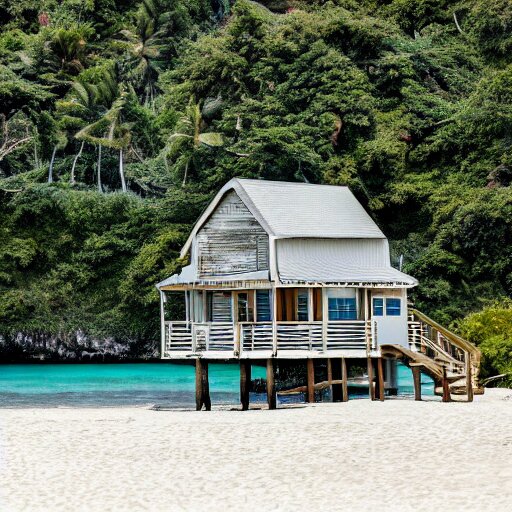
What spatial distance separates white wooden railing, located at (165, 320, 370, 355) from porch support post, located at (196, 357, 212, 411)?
1.14 metres

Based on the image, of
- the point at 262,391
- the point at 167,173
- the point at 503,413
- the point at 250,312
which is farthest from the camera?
the point at 167,173

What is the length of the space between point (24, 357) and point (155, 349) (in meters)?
7.59

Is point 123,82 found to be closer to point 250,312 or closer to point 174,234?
point 174,234

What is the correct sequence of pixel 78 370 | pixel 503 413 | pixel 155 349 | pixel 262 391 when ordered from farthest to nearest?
1. pixel 155 349
2. pixel 78 370
3. pixel 262 391
4. pixel 503 413

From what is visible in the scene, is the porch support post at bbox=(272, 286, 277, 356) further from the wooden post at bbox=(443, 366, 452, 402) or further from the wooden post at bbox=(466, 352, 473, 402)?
the wooden post at bbox=(466, 352, 473, 402)

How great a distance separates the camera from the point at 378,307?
114ft

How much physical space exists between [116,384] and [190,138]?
19.8 meters

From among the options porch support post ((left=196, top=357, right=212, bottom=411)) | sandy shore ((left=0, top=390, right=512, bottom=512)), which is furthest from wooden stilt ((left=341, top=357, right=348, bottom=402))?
sandy shore ((left=0, top=390, right=512, bottom=512))

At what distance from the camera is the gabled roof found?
112 feet

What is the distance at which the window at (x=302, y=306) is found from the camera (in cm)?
3472

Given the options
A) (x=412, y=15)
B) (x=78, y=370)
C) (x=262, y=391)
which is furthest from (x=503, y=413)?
(x=412, y=15)

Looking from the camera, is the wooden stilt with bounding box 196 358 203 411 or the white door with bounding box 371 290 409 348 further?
the wooden stilt with bounding box 196 358 203 411

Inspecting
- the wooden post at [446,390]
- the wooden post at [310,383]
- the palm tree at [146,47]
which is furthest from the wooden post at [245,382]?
the palm tree at [146,47]

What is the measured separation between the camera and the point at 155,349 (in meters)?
67.1
